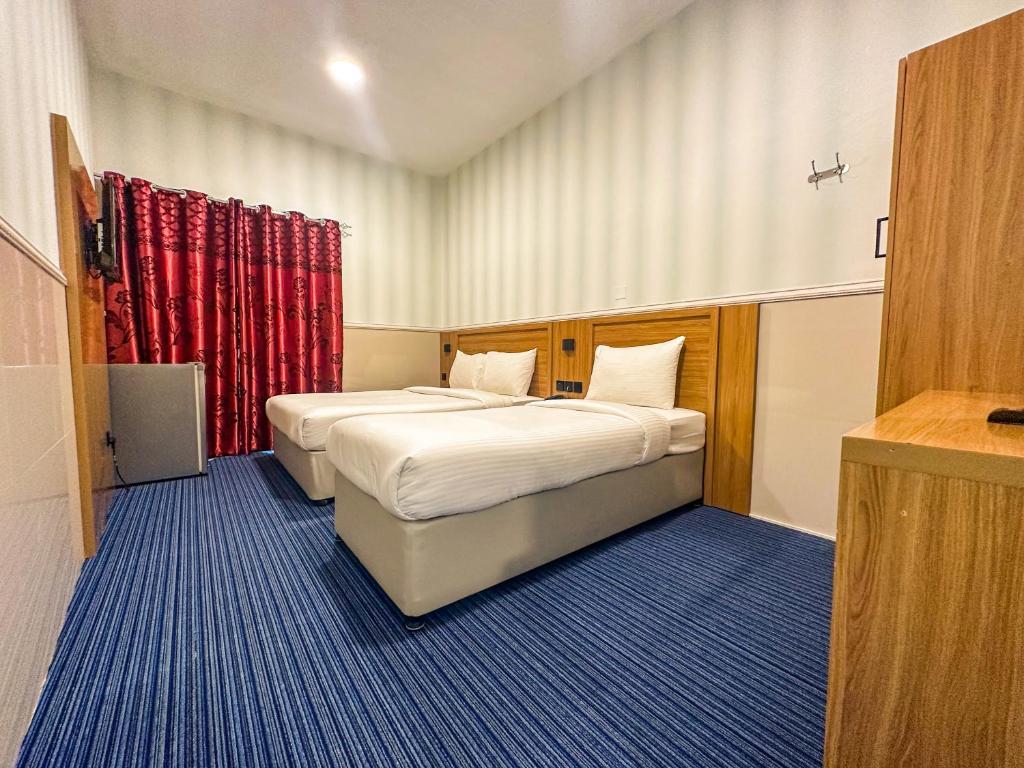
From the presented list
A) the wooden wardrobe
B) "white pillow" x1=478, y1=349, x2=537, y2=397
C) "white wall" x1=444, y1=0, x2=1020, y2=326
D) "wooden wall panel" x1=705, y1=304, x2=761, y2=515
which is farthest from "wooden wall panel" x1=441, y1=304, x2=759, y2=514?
the wooden wardrobe

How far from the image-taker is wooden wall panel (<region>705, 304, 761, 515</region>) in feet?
6.64

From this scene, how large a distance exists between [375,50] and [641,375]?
2559 millimetres

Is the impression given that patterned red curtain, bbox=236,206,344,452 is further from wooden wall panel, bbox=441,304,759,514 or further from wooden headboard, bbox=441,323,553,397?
wooden wall panel, bbox=441,304,759,514

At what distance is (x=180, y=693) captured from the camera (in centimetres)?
95

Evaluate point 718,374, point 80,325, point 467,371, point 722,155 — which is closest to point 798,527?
point 718,374

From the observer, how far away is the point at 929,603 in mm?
453

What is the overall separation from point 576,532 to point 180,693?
1.18 meters

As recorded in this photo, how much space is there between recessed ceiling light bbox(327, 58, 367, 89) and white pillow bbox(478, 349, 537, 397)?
213 centimetres

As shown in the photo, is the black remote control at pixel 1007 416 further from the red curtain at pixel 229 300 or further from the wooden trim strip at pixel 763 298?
the red curtain at pixel 229 300

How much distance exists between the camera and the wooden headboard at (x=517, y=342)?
10.3ft

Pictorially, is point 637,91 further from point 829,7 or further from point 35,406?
point 35,406

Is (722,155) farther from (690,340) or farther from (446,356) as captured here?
(446,356)

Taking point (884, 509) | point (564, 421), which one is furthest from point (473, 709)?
point (564, 421)

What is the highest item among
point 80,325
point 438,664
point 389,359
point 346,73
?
point 346,73
